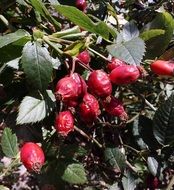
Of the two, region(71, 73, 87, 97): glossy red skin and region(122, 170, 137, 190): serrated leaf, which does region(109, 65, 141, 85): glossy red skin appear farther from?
region(122, 170, 137, 190): serrated leaf

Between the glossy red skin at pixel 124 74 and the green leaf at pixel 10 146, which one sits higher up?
the glossy red skin at pixel 124 74

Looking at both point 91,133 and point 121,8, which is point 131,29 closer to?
point 91,133

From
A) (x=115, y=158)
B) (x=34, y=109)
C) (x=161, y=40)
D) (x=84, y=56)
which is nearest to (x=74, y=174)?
(x=115, y=158)

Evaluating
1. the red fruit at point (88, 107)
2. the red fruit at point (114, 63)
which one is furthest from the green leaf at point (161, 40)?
the red fruit at point (88, 107)

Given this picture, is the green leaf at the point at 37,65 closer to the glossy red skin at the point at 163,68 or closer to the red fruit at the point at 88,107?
the red fruit at the point at 88,107

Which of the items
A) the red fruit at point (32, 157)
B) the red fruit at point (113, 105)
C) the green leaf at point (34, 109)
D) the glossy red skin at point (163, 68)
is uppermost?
the glossy red skin at point (163, 68)

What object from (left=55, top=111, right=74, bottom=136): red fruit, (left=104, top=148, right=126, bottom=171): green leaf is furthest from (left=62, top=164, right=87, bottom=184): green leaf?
(left=55, top=111, right=74, bottom=136): red fruit
